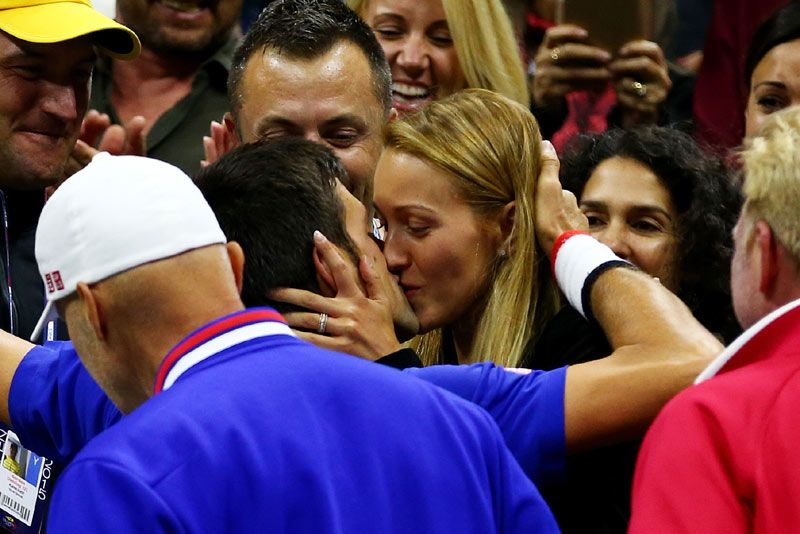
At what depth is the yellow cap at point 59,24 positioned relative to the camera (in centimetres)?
326

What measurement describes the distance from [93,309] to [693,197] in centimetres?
184

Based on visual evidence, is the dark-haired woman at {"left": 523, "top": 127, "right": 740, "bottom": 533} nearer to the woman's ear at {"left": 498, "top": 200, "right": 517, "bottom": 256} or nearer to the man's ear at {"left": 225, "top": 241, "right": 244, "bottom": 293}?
the woman's ear at {"left": 498, "top": 200, "right": 517, "bottom": 256}

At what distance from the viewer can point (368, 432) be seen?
1837mm

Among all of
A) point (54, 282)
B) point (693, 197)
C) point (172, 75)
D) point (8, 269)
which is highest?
point (54, 282)

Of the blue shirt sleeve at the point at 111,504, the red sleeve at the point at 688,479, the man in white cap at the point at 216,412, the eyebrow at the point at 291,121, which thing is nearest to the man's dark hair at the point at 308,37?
the eyebrow at the point at 291,121

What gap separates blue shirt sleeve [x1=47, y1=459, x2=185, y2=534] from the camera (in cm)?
166

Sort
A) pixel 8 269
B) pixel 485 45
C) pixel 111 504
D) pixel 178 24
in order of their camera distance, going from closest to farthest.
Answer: pixel 111 504
pixel 8 269
pixel 485 45
pixel 178 24

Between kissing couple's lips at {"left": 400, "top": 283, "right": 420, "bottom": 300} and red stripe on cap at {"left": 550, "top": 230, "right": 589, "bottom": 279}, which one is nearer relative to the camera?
red stripe on cap at {"left": 550, "top": 230, "right": 589, "bottom": 279}

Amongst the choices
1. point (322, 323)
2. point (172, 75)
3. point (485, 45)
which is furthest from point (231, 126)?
point (322, 323)

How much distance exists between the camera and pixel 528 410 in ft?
7.53

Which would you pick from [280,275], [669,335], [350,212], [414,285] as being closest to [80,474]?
[280,275]

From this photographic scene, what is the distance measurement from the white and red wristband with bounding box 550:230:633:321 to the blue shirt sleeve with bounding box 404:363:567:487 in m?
0.32

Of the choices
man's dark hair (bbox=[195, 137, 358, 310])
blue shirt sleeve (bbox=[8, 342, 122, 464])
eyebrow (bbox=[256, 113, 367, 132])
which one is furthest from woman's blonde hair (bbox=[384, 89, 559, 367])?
blue shirt sleeve (bbox=[8, 342, 122, 464])

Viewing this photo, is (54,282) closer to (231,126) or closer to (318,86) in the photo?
(318,86)
